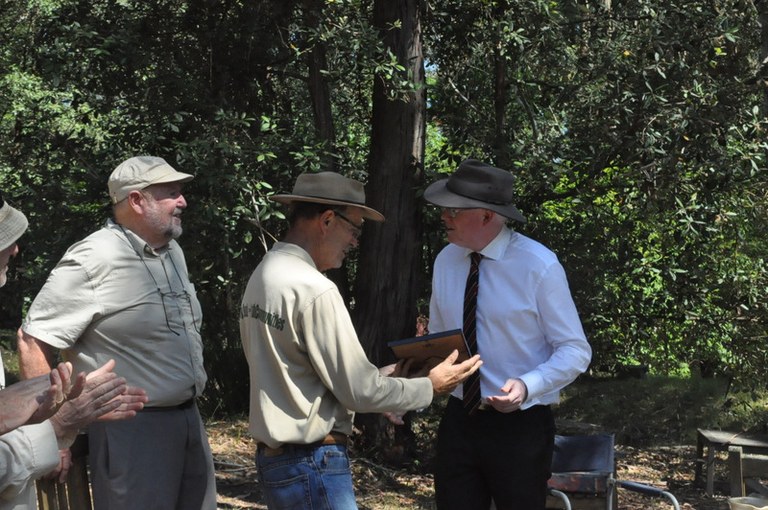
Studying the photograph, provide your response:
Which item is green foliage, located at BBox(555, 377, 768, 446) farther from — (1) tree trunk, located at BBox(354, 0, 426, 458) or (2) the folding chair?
(2) the folding chair

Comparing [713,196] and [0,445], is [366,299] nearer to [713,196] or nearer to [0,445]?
[713,196]

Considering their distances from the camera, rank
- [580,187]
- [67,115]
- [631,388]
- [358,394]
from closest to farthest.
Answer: [358,394] < [580,187] < [67,115] < [631,388]

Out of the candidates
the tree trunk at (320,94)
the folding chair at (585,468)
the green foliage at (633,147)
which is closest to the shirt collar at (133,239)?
the folding chair at (585,468)

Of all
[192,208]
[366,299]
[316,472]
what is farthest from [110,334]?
[366,299]

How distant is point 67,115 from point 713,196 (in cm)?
546

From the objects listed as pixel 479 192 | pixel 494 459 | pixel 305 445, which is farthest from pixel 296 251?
pixel 494 459

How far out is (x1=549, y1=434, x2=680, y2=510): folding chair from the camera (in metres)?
4.97

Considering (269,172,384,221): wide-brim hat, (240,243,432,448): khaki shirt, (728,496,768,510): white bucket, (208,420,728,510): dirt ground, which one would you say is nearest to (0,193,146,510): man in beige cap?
(240,243,432,448): khaki shirt

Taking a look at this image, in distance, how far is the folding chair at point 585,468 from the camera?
16.3 ft

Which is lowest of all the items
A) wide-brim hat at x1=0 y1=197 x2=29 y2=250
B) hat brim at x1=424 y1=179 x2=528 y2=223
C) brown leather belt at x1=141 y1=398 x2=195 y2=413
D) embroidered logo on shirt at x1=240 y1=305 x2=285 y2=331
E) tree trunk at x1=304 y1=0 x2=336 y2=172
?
brown leather belt at x1=141 y1=398 x2=195 y2=413

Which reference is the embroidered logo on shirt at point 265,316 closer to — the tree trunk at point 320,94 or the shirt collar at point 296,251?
the shirt collar at point 296,251

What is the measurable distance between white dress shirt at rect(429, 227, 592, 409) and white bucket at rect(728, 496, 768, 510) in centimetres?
75

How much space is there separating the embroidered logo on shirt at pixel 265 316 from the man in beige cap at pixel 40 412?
56 centimetres

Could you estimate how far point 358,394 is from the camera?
341cm
